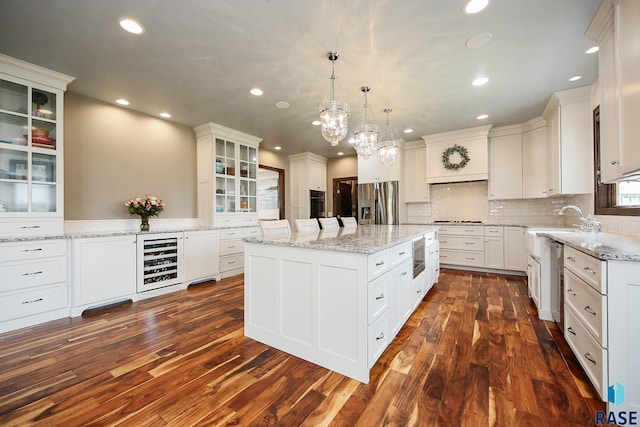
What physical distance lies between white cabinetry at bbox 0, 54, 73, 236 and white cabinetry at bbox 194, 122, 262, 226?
6.03 ft

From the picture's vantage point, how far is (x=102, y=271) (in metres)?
3.04

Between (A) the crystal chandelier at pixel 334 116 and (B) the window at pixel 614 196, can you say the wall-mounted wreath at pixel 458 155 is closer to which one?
(B) the window at pixel 614 196

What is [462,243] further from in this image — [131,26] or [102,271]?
[102,271]

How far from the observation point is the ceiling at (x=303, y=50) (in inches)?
75.5

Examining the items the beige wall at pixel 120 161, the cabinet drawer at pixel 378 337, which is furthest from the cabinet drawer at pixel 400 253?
the beige wall at pixel 120 161

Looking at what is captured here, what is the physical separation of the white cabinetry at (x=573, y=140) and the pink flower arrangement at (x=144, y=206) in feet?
18.1

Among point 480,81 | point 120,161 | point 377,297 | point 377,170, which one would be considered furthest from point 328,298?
point 377,170

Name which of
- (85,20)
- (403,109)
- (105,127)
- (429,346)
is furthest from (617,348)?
(105,127)

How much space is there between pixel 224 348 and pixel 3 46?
10.8 ft

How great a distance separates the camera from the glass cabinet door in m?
2.63

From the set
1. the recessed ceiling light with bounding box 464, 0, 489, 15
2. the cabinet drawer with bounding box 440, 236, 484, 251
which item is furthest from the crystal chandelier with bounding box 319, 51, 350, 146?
the cabinet drawer with bounding box 440, 236, 484, 251

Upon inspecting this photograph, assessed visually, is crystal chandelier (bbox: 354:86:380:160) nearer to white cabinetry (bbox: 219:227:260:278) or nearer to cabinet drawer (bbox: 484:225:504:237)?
white cabinetry (bbox: 219:227:260:278)

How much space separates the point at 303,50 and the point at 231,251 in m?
3.27

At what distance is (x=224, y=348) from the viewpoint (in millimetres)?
2129
